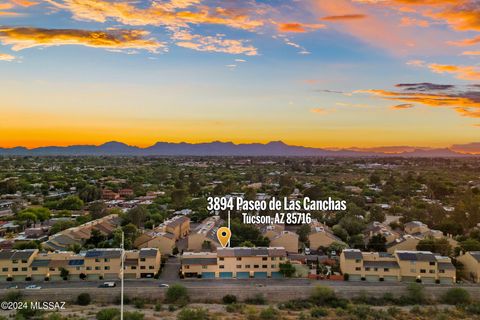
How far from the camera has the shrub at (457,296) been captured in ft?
72.7

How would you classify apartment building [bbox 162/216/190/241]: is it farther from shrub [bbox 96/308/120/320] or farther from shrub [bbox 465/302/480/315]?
shrub [bbox 465/302/480/315]

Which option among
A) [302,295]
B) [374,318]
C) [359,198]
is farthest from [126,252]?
[359,198]

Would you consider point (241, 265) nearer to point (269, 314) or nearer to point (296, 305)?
point (296, 305)

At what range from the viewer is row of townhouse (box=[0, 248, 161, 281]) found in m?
24.4

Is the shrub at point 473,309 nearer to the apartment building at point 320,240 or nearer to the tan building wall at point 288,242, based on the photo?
the apartment building at point 320,240

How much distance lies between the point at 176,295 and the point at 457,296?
47.0 ft

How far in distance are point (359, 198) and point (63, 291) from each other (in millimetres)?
34686

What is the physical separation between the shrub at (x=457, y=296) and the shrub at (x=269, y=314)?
906 centimetres

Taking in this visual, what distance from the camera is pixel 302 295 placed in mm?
22781

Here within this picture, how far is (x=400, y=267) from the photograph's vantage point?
24.7m

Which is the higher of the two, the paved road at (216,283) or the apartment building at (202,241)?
the apartment building at (202,241)

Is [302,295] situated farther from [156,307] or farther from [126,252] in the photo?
[126,252]

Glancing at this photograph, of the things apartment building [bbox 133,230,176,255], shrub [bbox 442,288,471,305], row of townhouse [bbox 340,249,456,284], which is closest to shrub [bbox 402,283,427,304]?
shrub [bbox 442,288,471,305]

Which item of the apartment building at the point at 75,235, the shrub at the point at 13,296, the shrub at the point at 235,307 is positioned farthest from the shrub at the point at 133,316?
the apartment building at the point at 75,235
